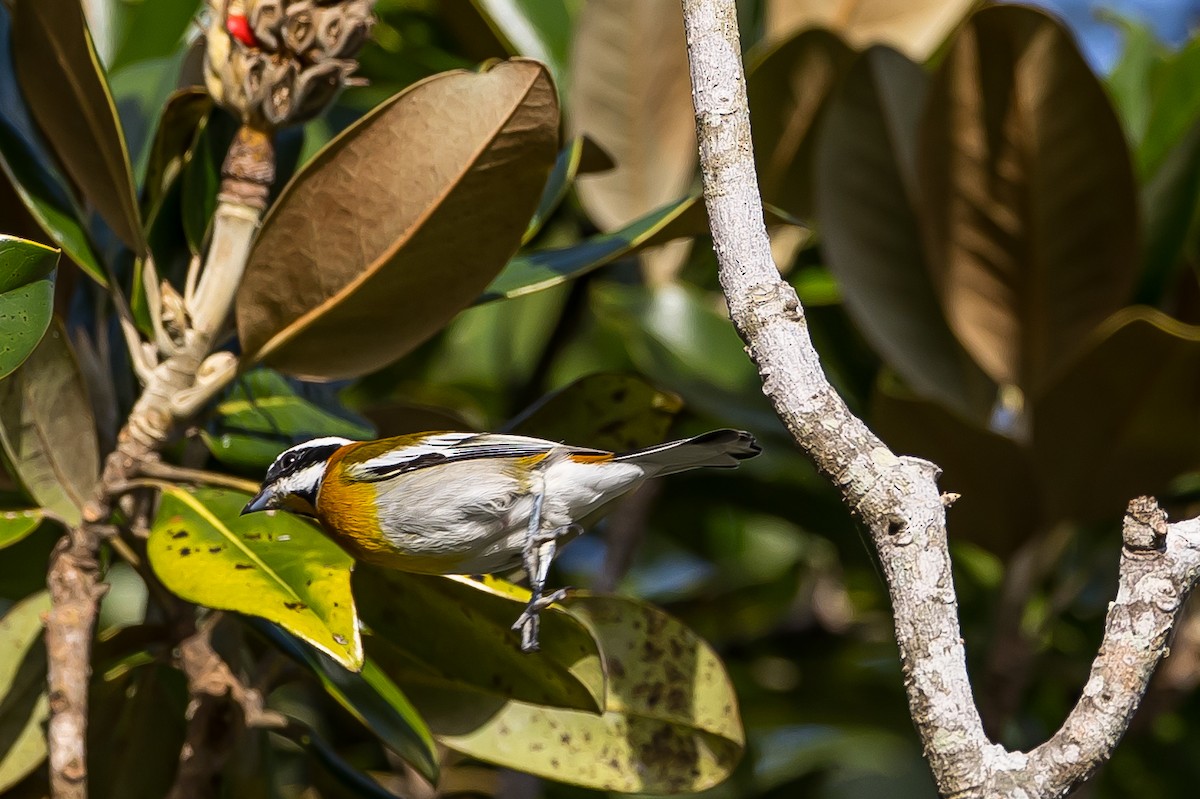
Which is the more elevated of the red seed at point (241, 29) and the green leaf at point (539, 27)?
the red seed at point (241, 29)

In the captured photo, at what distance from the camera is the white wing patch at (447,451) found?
4.69 ft

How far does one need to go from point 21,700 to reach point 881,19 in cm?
232

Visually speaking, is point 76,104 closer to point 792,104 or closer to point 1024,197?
point 792,104

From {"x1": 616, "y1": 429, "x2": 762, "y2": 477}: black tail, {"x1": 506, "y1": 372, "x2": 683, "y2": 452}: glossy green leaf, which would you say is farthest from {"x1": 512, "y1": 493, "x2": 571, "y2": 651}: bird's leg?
{"x1": 506, "y1": 372, "x2": 683, "y2": 452}: glossy green leaf

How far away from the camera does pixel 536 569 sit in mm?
1410

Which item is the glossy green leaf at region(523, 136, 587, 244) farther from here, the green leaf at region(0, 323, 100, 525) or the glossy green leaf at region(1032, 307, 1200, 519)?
the glossy green leaf at region(1032, 307, 1200, 519)

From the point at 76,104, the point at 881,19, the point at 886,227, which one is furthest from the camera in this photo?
the point at 881,19

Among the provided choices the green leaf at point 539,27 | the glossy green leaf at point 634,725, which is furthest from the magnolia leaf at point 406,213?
the green leaf at point 539,27

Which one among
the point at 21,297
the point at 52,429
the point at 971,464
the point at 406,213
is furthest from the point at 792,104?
the point at 21,297

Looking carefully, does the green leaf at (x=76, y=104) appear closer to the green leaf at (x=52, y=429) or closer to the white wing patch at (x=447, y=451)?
the green leaf at (x=52, y=429)

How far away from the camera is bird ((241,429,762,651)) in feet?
4.45

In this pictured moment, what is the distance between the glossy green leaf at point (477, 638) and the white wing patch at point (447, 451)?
0.13 m

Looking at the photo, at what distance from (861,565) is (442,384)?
42.0 inches

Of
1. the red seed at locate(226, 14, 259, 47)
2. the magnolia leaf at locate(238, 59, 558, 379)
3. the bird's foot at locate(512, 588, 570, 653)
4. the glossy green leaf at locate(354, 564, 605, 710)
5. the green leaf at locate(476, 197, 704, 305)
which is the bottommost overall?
the glossy green leaf at locate(354, 564, 605, 710)
